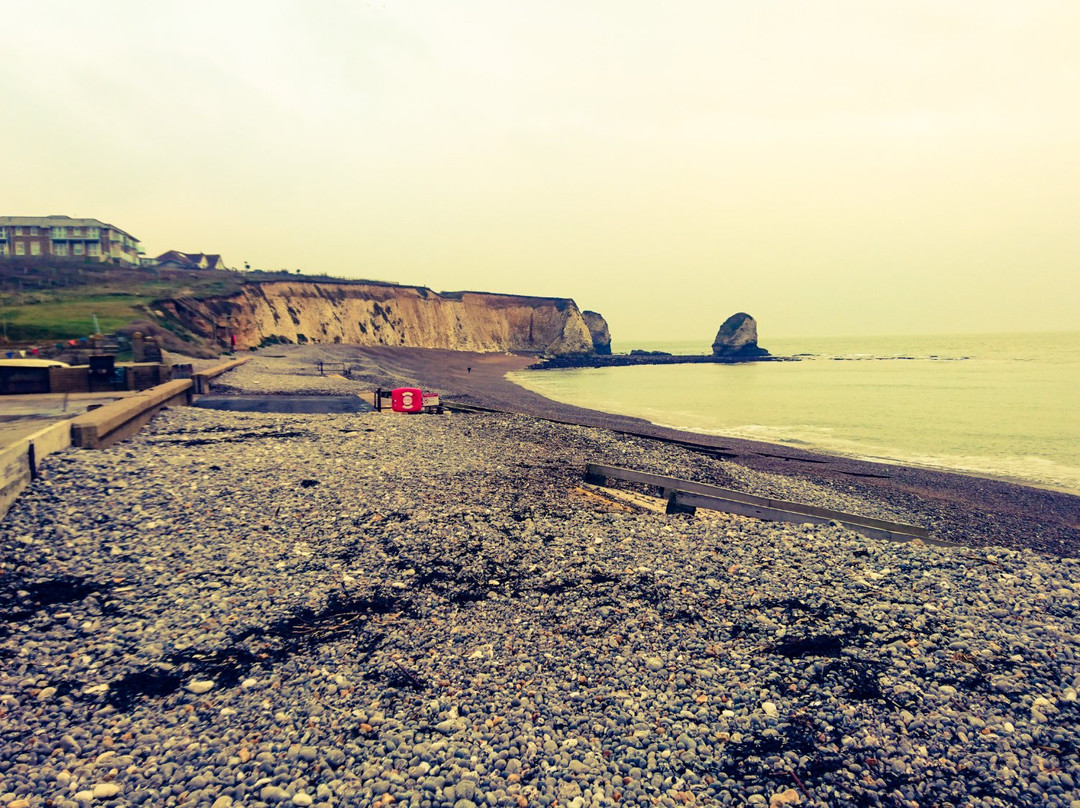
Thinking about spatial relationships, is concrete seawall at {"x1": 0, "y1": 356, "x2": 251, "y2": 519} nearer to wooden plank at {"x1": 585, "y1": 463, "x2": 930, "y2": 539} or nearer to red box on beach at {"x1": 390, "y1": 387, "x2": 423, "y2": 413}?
red box on beach at {"x1": 390, "y1": 387, "x2": 423, "y2": 413}

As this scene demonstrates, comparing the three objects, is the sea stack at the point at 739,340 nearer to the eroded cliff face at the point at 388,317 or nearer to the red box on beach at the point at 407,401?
the eroded cliff face at the point at 388,317

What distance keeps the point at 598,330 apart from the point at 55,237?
12934 centimetres

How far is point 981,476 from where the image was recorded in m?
23.7

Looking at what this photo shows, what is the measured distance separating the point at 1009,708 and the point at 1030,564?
17.3 ft

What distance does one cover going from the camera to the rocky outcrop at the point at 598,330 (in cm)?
17525

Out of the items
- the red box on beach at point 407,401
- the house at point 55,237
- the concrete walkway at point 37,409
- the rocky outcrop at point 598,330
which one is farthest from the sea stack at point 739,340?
the concrete walkway at point 37,409

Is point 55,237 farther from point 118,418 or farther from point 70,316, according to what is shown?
point 118,418

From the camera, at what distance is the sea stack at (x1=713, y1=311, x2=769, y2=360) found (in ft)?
497

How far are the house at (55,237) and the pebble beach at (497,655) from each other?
106987mm

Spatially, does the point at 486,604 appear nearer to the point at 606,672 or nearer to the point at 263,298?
the point at 606,672

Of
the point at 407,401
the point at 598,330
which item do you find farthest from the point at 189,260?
the point at 407,401

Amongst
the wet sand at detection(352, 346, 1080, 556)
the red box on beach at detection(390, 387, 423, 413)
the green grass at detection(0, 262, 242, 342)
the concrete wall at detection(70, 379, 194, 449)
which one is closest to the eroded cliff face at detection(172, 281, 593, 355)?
the green grass at detection(0, 262, 242, 342)

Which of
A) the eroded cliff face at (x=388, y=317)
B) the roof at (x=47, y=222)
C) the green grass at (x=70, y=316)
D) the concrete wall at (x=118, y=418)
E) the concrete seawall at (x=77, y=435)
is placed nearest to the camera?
the concrete seawall at (x=77, y=435)

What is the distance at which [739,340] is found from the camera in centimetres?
15188
